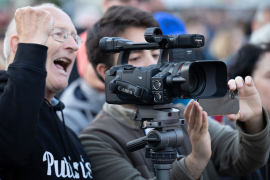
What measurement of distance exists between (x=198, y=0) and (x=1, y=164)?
6199mm

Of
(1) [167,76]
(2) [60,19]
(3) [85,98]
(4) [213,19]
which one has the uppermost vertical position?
Answer: (2) [60,19]

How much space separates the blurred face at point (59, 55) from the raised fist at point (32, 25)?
0.33 metres

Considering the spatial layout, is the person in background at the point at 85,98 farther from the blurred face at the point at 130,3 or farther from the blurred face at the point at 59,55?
the blurred face at the point at 59,55

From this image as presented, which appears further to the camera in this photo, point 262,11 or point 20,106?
point 262,11

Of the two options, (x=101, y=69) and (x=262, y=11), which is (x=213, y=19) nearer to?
(x=262, y=11)

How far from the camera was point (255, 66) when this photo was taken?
3006 mm

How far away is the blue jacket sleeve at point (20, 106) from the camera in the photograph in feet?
4.50

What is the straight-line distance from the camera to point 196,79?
153 centimetres

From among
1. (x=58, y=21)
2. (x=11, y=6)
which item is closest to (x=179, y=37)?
(x=58, y=21)

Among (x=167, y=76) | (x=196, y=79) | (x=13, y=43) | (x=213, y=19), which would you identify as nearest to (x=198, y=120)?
(x=196, y=79)

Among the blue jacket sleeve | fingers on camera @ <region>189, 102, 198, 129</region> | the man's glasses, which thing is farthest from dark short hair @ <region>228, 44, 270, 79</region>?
the blue jacket sleeve

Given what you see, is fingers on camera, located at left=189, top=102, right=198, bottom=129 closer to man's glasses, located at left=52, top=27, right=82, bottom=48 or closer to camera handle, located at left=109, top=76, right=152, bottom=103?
camera handle, located at left=109, top=76, right=152, bottom=103

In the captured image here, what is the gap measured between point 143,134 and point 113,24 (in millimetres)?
718

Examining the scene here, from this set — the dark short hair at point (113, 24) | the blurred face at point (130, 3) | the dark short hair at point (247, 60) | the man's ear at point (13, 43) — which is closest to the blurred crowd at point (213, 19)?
the blurred face at point (130, 3)
